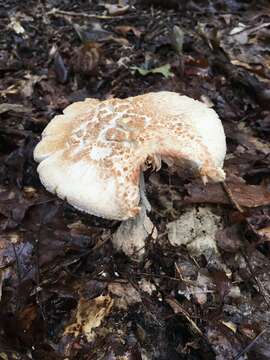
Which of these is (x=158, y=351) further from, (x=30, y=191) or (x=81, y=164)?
(x=30, y=191)

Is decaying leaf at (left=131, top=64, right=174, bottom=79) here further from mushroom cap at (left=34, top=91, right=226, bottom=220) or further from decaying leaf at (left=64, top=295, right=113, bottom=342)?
decaying leaf at (left=64, top=295, right=113, bottom=342)

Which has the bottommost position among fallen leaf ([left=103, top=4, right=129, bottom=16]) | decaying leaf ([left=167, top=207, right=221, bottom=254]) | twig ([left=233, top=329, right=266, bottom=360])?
twig ([left=233, top=329, right=266, bottom=360])

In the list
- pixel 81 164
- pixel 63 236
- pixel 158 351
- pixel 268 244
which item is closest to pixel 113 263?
pixel 63 236

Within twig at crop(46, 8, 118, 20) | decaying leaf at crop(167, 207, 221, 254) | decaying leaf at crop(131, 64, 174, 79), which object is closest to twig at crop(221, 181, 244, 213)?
decaying leaf at crop(167, 207, 221, 254)

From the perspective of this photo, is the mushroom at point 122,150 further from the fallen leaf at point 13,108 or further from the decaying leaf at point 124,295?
the fallen leaf at point 13,108

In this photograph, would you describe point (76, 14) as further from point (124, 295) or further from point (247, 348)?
point (247, 348)

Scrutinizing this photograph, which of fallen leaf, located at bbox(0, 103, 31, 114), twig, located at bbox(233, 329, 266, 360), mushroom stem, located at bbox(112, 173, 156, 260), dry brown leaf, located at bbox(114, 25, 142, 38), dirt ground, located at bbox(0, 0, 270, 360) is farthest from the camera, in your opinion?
dry brown leaf, located at bbox(114, 25, 142, 38)

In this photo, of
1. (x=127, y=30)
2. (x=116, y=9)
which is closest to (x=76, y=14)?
(x=116, y=9)
